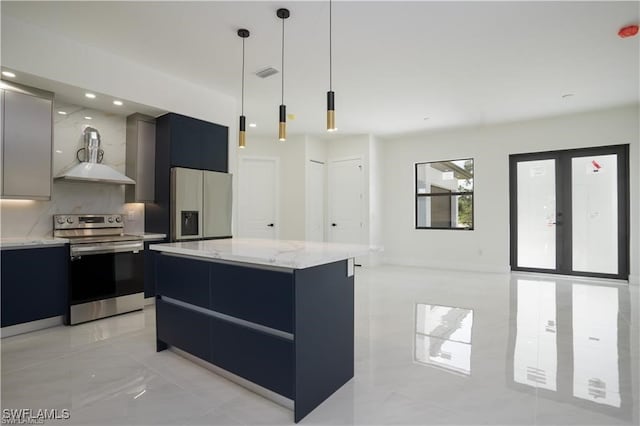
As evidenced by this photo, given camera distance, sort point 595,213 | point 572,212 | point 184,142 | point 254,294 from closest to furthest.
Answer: point 254,294, point 184,142, point 595,213, point 572,212

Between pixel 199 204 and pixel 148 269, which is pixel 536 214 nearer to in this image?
pixel 199 204

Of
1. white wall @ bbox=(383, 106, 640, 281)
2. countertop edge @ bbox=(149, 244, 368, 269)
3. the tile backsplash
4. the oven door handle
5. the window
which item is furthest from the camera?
the window

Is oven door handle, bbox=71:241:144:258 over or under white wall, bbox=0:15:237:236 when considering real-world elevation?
under

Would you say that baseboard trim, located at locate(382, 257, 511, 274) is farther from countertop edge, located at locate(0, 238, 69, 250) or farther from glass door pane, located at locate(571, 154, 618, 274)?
countertop edge, located at locate(0, 238, 69, 250)

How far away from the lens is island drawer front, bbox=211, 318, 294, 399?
176 centimetres

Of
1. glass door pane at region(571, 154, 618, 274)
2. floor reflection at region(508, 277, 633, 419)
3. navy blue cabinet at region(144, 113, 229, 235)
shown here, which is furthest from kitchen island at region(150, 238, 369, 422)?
glass door pane at region(571, 154, 618, 274)

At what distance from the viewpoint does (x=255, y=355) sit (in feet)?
6.29

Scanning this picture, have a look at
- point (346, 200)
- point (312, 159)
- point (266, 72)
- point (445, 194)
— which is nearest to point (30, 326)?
point (266, 72)

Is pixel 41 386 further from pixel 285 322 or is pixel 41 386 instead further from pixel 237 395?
pixel 285 322

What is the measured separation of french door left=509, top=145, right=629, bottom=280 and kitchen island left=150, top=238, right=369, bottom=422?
5177 mm

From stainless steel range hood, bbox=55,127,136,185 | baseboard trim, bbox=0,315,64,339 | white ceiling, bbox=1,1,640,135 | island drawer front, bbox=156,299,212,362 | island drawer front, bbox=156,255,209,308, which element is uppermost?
white ceiling, bbox=1,1,640,135

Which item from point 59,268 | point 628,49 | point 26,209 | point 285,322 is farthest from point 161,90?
point 628,49

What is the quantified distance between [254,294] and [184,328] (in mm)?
874

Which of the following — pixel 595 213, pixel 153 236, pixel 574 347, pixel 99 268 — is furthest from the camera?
pixel 595 213
